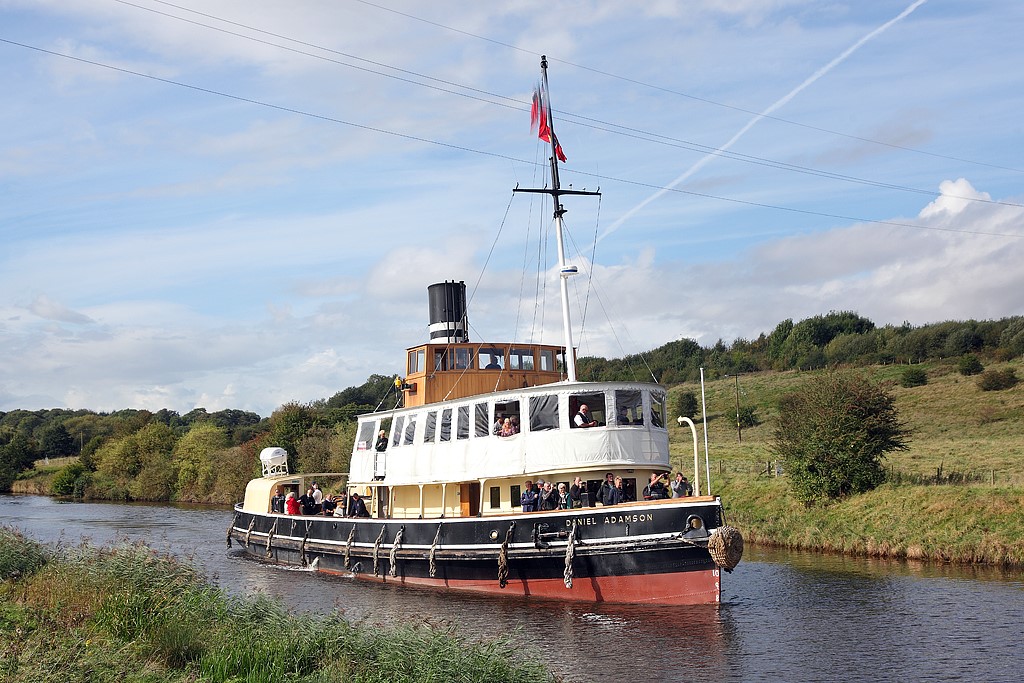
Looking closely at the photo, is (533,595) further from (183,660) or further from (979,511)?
(979,511)

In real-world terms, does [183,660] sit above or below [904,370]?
below

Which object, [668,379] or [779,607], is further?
[668,379]

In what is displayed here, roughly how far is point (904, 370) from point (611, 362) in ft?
75.6

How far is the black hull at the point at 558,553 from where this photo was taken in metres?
20.3

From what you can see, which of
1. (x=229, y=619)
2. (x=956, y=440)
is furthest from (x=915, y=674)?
(x=956, y=440)

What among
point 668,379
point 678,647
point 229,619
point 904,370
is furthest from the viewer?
point 668,379

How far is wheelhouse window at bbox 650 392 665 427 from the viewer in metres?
23.5

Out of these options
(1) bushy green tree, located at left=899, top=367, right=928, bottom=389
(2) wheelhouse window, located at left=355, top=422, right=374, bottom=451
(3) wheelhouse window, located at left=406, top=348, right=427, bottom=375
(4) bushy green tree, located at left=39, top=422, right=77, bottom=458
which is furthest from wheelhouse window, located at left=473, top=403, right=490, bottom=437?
(4) bushy green tree, located at left=39, top=422, right=77, bottom=458

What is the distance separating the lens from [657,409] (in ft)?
78.6

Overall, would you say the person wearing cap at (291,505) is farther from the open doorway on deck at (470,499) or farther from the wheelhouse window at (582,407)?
the wheelhouse window at (582,407)

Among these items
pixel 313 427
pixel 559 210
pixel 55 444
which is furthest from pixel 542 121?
pixel 55 444

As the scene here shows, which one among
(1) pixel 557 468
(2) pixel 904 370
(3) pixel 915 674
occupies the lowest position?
(3) pixel 915 674

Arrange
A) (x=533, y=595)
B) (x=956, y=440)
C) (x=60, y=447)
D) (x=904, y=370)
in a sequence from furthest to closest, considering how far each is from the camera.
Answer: (x=60, y=447) → (x=904, y=370) → (x=956, y=440) → (x=533, y=595)

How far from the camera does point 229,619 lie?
1491 cm
